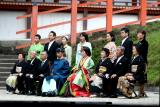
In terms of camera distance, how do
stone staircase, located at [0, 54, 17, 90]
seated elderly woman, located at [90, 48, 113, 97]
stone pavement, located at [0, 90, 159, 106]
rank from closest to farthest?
stone pavement, located at [0, 90, 159, 106], seated elderly woman, located at [90, 48, 113, 97], stone staircase, located at [0, 54, 17, 90]

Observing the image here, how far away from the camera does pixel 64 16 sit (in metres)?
21.9

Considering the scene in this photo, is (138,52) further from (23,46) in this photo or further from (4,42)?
(4,42)

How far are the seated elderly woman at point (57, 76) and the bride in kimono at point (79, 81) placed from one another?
21 cm

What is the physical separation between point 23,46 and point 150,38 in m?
4.28

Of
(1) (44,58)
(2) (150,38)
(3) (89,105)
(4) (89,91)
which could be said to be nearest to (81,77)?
(4) (89,91)

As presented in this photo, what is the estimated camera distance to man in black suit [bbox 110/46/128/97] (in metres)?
12.4

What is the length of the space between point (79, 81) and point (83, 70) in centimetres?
30

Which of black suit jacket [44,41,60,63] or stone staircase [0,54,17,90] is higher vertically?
black suit jacket [44,41,60,63]

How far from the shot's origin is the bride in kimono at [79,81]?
12938 millimetres

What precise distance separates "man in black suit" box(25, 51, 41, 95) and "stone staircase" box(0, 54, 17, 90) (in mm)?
2129

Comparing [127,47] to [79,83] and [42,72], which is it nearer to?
[79,83]

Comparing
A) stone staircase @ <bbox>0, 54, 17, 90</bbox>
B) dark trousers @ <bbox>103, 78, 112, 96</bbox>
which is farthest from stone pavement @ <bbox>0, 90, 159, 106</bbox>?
stone staircase @ <bbox>0, 54, 17, 90</bbox>

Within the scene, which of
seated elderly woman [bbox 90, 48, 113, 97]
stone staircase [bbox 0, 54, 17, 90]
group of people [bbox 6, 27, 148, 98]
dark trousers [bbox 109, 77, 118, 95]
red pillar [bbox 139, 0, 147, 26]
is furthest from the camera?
red pillar [bbox 139, 0, 147, 26]

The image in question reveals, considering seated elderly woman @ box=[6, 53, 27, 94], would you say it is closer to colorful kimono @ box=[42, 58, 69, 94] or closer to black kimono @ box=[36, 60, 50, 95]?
black kimono @ box=[36, 60, 50, 95]
